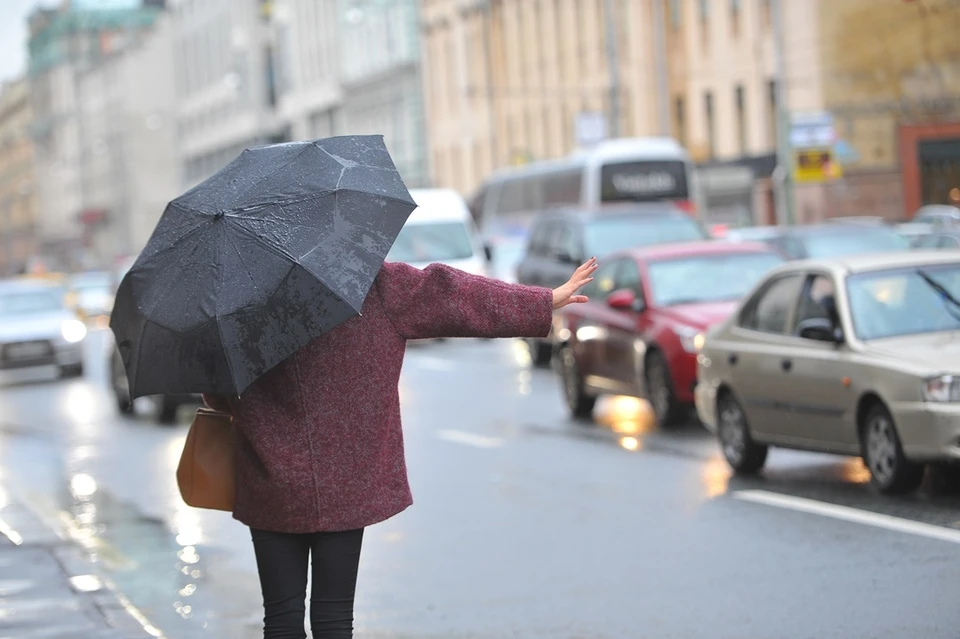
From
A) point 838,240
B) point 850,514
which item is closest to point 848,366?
point 850,514

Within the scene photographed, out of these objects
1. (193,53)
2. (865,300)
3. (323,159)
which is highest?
(193,53)

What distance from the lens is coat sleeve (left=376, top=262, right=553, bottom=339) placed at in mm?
5363

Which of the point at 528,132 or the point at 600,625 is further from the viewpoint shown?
the point at 528,132

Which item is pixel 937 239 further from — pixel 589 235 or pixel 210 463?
pixel 210 463

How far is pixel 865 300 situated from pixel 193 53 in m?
114

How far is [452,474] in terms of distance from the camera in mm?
14211

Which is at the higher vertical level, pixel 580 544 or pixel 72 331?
pixel 580 544

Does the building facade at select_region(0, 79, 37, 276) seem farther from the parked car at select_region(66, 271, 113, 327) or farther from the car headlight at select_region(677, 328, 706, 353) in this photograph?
the car headlight at select_region(677, 328, 706, 353)

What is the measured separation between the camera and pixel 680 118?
5700cm

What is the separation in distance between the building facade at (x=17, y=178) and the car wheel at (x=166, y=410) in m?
147

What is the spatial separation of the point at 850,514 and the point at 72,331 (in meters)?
24.8

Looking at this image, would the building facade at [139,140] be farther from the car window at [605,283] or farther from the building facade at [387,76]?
the car window at [605,283]

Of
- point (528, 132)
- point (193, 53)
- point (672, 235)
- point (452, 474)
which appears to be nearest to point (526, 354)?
point (672, 235)

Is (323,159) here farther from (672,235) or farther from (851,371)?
(672,235)
